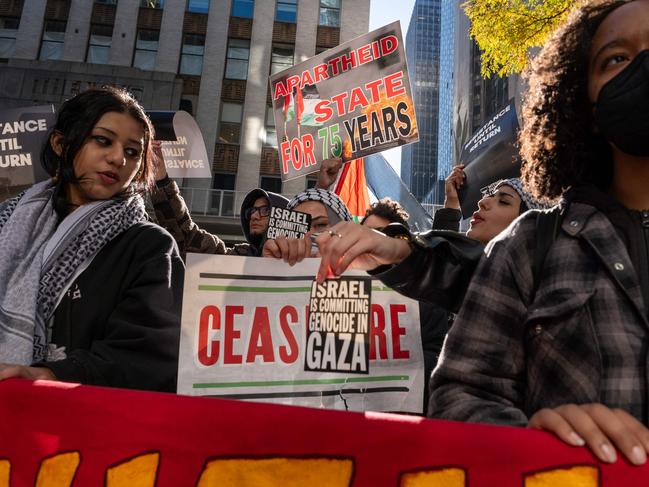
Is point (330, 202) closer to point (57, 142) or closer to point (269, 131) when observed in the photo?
point (57, 142)

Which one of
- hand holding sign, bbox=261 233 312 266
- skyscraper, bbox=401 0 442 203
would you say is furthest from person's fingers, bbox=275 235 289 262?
skyscraper, bbox=401 0 442 203

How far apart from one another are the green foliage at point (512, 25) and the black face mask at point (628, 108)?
21.5ft

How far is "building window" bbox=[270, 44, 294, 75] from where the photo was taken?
20.2m

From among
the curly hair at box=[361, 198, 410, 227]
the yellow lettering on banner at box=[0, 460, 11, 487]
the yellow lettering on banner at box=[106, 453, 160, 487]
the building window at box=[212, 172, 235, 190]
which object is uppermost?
the building window at box=[212, 172, 235, 190]

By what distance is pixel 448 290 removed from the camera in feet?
4.72

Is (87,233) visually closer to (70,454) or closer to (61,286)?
(61,286)

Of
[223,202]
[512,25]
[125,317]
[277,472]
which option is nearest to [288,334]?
[125,317]

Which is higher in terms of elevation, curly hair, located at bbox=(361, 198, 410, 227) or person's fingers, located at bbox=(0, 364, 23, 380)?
curly hair, located at bbox=(361, 198, 410, 227)

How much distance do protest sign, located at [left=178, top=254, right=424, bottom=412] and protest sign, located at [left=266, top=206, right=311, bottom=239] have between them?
57 centimetres

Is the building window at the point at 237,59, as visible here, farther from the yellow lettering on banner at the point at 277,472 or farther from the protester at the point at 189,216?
the yellow lettering on banner at the point at 277,472

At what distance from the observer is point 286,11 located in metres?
20.7

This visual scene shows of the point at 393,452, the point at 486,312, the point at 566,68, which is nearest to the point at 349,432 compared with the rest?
the point at 393,452

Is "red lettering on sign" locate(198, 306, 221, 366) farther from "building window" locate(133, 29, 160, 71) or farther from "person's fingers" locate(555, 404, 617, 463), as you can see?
"building window" locate(133, 29, 160, 71)

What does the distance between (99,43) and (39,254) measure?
21.4 metres
